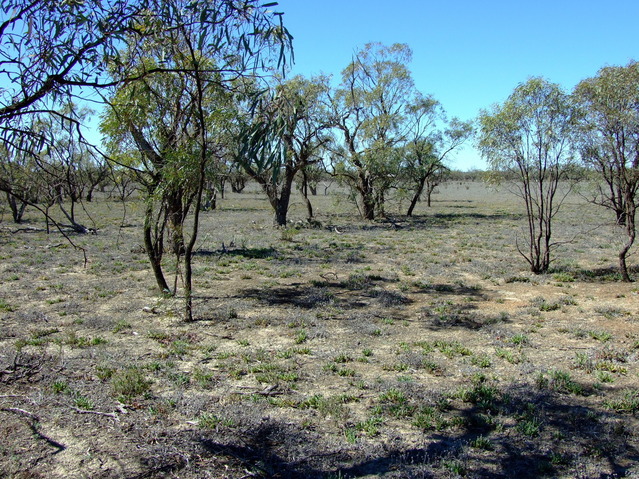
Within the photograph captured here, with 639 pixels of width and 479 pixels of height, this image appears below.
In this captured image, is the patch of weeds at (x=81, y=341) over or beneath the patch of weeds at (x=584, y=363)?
over

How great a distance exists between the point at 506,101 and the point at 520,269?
186 inches

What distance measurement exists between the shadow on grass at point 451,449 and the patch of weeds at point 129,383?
47.1 inches

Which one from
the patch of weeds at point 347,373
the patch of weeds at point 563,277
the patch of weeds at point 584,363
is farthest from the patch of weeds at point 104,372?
the patch of weeds at point 563,277

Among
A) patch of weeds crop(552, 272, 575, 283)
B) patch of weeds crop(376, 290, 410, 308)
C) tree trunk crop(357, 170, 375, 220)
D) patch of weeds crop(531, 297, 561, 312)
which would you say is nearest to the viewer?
patch of weeds crop(531, 297, 561, 312)

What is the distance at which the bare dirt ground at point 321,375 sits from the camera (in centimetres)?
448

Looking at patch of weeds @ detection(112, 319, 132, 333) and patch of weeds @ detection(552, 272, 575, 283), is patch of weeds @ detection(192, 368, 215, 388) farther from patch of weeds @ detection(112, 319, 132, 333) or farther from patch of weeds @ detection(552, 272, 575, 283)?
patch of weeds @ detection(552, 272, 575, 283)

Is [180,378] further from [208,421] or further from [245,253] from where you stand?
[245,253]

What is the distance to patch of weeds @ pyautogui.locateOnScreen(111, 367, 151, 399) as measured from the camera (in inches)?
226

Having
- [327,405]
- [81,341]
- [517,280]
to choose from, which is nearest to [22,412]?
[81,341]

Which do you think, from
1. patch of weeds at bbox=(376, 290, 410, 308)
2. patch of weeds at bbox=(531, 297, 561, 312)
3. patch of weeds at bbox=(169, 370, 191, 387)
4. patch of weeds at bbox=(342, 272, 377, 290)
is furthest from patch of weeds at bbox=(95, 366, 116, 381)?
patch of weeds at bbox=(531, 297, 561, 312)

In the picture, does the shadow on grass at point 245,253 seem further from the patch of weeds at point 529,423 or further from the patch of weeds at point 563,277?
the patch of weeds at point 529,423

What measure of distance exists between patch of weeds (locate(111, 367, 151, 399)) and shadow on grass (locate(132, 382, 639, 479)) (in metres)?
1.20

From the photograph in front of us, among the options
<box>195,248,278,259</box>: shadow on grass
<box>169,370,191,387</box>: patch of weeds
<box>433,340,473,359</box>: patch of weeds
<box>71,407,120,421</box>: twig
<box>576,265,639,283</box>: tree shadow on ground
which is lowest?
<box>433,340,473,359</box>: patch of weeds

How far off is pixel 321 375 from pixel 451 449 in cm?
A: 226
